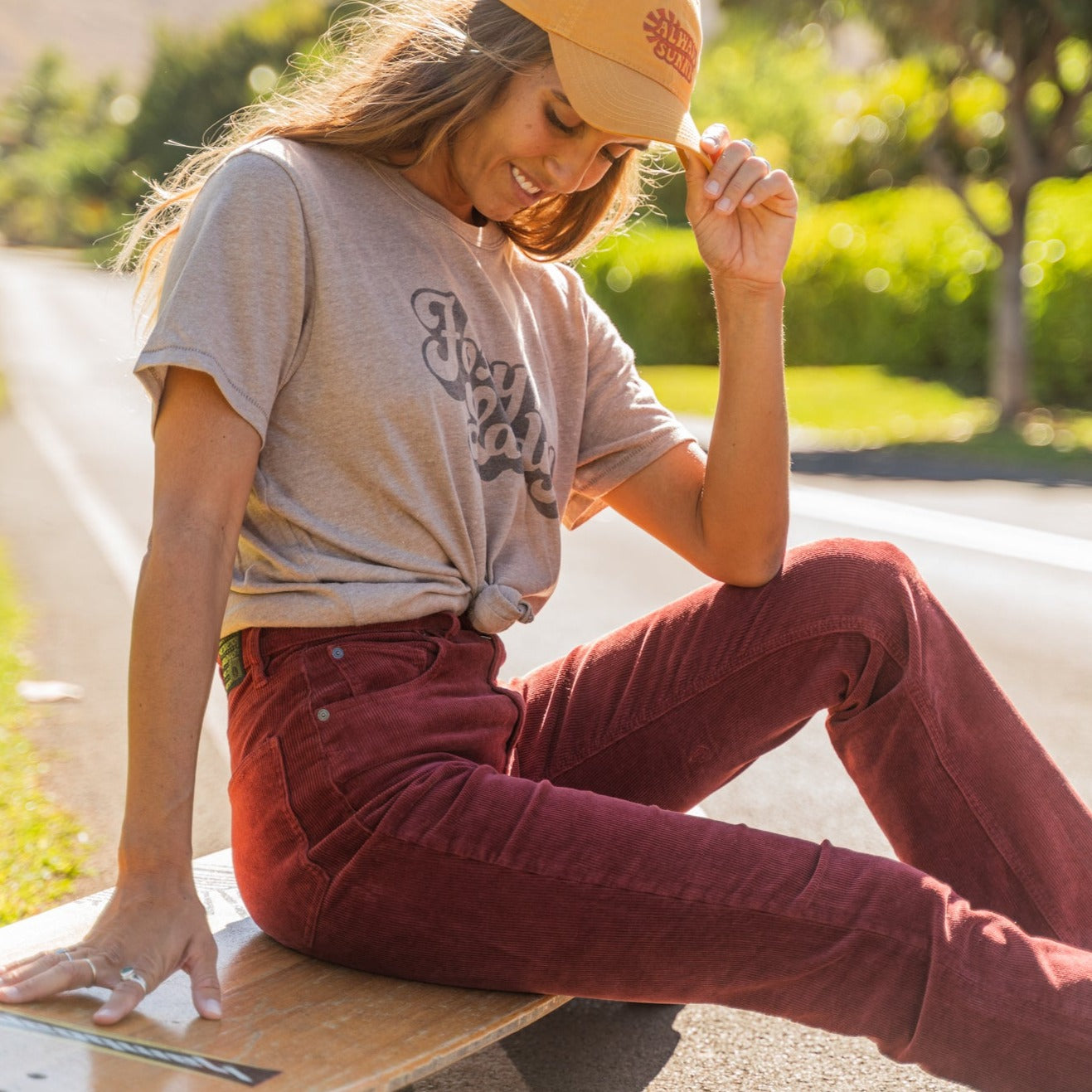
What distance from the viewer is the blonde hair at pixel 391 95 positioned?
90.8 inches

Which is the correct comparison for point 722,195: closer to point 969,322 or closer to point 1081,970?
point 1081,970

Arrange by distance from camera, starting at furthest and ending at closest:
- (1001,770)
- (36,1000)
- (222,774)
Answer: (222,774) < (1001,770) < (36,1000)

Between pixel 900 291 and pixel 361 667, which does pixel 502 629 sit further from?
pixel 900 291

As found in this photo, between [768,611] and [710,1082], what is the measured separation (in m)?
0.80

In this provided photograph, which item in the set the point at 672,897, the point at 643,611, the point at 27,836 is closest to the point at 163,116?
the point at 643,611

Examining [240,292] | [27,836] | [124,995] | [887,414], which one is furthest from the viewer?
[887,414]

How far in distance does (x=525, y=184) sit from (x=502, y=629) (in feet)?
2.31

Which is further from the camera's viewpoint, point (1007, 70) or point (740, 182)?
point (1007, 70)

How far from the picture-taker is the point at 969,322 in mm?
16344

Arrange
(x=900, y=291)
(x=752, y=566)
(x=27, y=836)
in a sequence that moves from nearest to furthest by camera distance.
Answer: (x=752, y=566) < (x=27, y=836) < (x=900, y=291)

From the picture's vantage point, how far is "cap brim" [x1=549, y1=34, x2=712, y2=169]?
7.43 ft

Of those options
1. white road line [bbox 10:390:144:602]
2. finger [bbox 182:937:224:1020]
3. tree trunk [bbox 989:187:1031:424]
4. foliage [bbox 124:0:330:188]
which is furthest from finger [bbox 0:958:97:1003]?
foliage [bbox 124:0:330:188]

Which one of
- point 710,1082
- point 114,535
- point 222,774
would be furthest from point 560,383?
point 114,535

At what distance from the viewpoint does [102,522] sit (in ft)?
28.3
